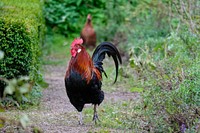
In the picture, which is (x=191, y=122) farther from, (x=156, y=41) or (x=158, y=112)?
(x=156, y=41)

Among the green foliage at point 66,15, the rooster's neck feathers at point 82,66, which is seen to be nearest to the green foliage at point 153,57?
the green foliage at point 66,15

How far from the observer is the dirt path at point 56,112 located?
767cm

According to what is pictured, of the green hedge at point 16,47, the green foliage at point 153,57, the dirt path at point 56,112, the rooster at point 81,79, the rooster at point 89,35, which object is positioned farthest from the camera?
the rooster at point 89,35

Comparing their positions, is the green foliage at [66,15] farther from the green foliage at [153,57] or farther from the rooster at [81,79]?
the rooster at [81,79]

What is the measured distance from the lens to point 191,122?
675 centimetres

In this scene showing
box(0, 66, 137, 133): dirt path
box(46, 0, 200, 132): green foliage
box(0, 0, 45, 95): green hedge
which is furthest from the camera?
box(0, 0, 45, 95): green hedge

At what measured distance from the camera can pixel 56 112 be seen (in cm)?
892

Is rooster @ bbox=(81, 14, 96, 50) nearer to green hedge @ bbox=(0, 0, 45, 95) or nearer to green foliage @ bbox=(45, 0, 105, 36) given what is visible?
green foliage @ bbox=(45, 0, 105, 36)

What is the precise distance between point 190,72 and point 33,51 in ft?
8.52

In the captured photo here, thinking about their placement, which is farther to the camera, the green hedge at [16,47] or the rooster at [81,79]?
the green hedge at [16,47]

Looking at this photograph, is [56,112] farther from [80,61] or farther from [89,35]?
[89,35]

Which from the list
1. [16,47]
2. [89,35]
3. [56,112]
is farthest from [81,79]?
[89,35]

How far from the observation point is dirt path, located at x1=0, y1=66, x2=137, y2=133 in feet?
25.2

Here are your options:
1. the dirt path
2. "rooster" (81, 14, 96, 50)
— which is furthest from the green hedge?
"rooster" (81, 14, 96, 50)
